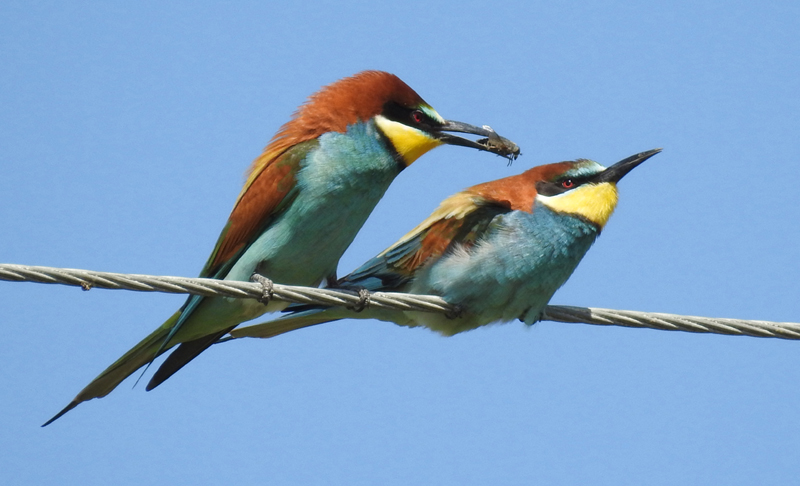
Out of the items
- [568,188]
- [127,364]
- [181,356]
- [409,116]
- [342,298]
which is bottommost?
[127,364]

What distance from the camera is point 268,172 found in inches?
163

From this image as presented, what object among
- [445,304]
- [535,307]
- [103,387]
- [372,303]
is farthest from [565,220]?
[103,387]

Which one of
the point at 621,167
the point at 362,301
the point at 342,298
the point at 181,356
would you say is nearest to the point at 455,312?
the point at 362,301

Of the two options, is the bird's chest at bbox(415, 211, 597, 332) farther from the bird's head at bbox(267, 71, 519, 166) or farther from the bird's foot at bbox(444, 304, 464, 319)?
the bird's head at bbox(267, 71, 519, 166)

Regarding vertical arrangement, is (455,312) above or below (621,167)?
below

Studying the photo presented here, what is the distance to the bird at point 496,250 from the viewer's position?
3.89m

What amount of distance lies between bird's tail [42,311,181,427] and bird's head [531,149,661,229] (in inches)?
71.1

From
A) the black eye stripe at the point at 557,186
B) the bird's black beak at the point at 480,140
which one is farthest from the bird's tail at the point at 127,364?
the black eye stripe at the point at 557,186

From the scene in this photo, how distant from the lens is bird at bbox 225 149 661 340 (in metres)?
3.89

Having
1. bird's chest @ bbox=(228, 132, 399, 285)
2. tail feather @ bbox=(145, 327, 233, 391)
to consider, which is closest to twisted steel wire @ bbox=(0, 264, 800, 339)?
bird's chest @ bbox=(228, 132, 399, 285)

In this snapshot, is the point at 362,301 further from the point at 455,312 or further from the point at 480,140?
the point at 480,140

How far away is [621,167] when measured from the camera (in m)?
4.24

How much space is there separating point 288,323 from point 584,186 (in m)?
1.53

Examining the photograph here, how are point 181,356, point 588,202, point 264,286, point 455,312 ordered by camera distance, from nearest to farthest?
point 264,286 → point 455,312 → point 588,202 → point 181,356
